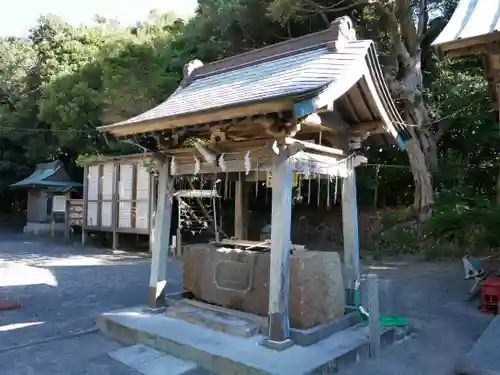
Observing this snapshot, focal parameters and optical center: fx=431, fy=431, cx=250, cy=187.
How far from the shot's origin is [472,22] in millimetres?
5656

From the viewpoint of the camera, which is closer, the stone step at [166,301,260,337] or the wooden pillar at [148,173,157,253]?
the stone step at [166,301,260,337]

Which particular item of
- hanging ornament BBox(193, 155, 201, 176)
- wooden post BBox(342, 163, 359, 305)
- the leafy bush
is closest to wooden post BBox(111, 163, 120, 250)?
the leafy bush

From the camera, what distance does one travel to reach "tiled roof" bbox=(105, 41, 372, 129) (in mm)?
4773

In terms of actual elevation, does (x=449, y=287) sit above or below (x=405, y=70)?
below

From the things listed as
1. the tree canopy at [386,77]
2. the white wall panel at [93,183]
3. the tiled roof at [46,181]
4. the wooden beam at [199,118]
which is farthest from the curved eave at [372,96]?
the tiled roof at [46,181]

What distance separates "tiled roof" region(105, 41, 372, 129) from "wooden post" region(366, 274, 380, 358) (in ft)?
7.51

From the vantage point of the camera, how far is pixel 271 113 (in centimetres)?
478

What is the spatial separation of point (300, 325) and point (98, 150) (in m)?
18.7

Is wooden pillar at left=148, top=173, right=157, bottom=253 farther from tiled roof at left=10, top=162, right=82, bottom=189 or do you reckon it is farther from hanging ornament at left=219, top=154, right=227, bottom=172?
hanging ornament at left=219, top=154, right=227, bottom=172

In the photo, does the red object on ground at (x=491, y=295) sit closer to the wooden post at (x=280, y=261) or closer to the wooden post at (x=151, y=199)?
the wooden post at (x=280, y=261)

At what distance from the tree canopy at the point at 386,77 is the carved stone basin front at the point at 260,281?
769 centimetres

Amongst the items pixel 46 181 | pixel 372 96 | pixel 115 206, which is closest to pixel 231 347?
pixel 372 96

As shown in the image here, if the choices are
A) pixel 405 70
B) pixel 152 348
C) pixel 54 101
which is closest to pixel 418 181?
pixel 405 70

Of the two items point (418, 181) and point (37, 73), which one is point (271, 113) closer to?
point (418, 181)
